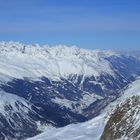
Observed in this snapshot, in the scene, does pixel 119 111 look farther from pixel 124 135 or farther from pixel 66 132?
pixel 66 132

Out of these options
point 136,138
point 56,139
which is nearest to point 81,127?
point 56,139

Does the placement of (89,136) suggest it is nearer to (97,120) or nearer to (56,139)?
(56,139)

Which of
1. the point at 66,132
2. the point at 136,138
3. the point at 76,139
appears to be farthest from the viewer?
the point at 66,132

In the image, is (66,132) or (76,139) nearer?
(76,139)

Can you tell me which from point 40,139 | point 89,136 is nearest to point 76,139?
point 89,136

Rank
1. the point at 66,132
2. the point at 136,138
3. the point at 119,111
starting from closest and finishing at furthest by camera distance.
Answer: the point at 136,138, the point at 119,111, the point at 66,132

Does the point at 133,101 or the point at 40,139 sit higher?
the point at 133,101
